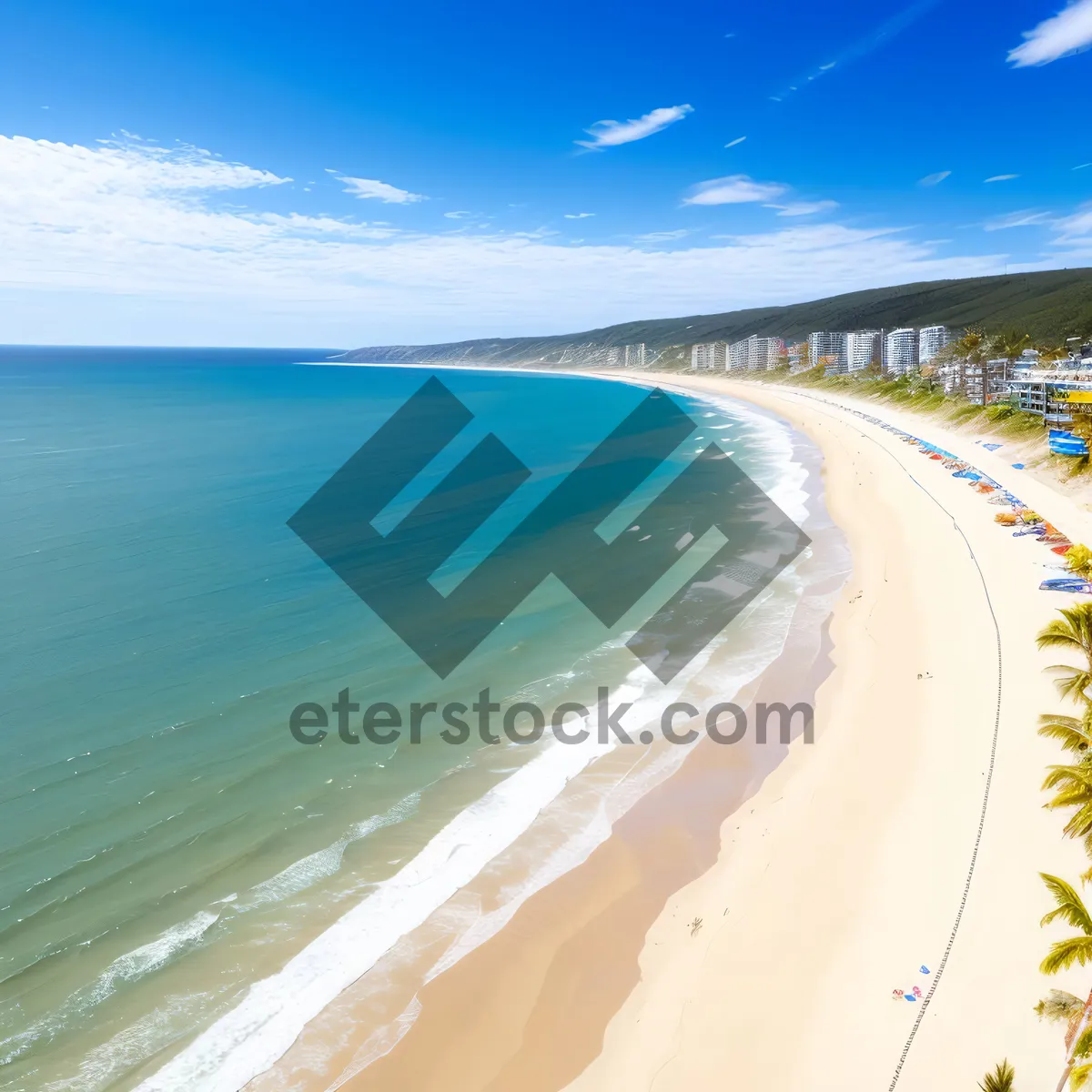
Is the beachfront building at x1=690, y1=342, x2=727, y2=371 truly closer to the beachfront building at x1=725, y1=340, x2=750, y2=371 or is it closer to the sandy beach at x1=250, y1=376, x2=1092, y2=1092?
the beachfront building at x1=725, y1=340, x2=750, y2=371

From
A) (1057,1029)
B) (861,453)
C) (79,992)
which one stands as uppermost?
(861,453)

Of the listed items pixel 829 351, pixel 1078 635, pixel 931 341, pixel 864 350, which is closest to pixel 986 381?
pixel 1078 635

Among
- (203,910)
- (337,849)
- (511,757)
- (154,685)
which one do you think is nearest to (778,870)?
(511,757)

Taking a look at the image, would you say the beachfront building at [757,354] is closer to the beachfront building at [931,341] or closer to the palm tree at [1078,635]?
the beachfront building at [931,341]

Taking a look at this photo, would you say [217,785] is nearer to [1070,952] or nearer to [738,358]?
[1070,952]

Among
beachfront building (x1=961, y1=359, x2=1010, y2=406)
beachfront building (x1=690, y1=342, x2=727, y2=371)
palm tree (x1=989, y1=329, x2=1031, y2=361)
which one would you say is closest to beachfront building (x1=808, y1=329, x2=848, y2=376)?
beachfront building (x1=690, y1=342, x2=727, y2=371)

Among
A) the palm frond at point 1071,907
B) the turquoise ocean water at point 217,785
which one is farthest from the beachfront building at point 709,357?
the palm frond at point 1071,907

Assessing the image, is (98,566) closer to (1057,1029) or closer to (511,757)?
(511,757)

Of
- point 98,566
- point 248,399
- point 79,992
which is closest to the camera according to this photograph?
point 79,992
